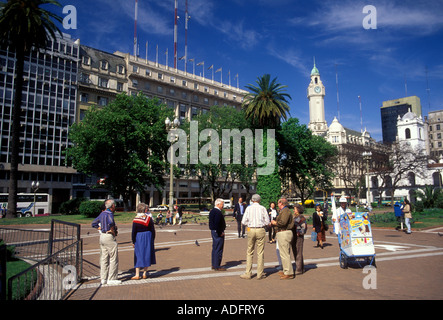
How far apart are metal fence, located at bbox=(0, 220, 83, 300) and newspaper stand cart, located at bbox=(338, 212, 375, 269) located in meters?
6.86

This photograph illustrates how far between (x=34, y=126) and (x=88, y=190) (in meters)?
13.9

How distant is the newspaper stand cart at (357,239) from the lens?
8453 millimetres

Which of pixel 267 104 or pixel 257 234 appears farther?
pixel 267 104

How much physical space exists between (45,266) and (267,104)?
108ft

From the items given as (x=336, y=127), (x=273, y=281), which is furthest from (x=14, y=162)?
(x=336, y=127)

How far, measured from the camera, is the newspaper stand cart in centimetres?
845

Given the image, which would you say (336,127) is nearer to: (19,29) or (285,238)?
(19,29)

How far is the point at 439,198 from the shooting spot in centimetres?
3347

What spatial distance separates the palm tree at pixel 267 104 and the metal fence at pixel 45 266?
28.7 m

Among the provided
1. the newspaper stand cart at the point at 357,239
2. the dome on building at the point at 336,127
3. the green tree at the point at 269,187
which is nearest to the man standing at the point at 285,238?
the newspaper stand cart at the point at 357,239

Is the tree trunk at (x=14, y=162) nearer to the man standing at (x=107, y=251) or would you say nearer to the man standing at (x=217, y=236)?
the man standing at (x=107, y=251)

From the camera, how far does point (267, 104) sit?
36.6 metres
